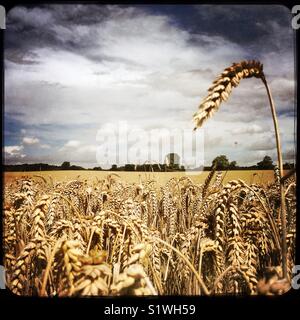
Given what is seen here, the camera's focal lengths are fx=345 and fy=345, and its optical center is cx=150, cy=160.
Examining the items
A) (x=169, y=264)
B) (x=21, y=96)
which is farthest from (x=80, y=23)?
(x=169, y=264)

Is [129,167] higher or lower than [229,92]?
lower

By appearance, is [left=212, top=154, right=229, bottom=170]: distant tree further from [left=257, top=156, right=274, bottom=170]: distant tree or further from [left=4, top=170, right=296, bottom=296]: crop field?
[left=257, top=156, right=274, bottom=170]: distant tree

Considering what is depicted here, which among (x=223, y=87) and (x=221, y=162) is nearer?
(x=223, y=87)

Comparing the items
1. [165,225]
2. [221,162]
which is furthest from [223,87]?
[165,225]

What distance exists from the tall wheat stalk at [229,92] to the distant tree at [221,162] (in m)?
0.21

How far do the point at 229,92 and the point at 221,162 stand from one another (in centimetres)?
31

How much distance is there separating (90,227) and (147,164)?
0.35m

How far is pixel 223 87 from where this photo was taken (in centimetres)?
126

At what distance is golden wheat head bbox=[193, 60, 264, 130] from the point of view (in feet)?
4.05

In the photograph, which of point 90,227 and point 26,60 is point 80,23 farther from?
point 90,227

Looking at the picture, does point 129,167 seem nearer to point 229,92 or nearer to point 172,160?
point 172,160

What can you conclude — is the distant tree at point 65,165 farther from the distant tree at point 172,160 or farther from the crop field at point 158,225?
the distant tree at point 172,160

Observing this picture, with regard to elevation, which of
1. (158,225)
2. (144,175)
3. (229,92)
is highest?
(229,92)

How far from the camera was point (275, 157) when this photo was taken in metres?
1.44
